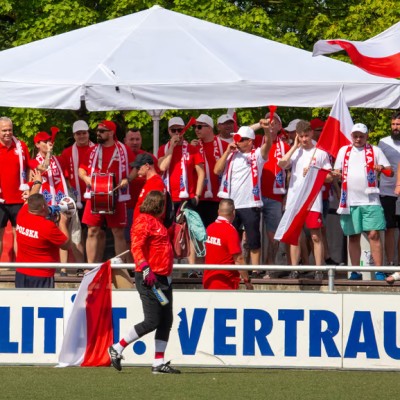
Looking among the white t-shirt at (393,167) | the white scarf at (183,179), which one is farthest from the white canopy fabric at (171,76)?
the white scarf at (183,179)

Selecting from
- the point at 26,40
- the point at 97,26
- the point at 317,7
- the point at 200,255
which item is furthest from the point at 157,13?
the point at 317,7

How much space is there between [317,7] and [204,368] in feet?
71.0

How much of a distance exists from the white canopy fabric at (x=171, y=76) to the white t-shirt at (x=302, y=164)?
2.79 feet

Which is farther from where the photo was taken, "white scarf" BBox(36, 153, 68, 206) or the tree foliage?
the tree foliage

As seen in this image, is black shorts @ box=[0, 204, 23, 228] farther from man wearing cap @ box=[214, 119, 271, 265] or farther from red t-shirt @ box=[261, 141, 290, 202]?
red t-shirt @ box=[261, 141, 290, 202]

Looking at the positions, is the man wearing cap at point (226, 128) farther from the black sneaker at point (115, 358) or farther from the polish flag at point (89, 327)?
the black sneaker at point (115, 358)

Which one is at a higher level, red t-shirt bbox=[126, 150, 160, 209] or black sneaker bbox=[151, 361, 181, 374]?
red t-shirt bbox=[126, 150, 160, 209]

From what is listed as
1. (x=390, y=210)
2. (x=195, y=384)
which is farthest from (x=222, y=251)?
(x=390, y=210)

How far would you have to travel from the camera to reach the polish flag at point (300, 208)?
590 inches

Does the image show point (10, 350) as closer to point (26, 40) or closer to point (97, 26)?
point (97, 26)

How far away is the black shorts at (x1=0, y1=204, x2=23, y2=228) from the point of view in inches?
630

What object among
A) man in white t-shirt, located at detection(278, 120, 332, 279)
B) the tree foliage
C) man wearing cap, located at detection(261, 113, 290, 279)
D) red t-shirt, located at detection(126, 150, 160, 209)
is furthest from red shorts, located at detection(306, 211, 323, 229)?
the tree foliage

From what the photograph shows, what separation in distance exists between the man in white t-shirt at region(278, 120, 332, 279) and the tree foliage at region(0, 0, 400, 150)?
1316cm

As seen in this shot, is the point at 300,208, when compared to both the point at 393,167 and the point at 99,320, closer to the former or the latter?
the point at 393,167
